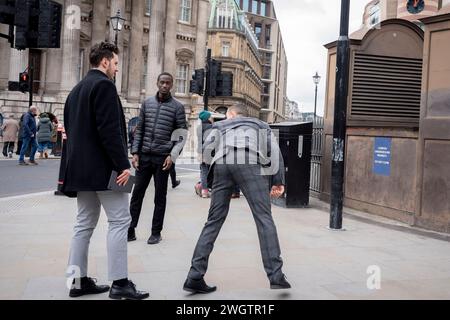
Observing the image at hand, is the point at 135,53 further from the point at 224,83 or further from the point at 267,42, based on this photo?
the point at 267,42

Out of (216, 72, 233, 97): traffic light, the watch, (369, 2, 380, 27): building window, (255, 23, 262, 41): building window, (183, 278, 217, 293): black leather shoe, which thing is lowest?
(183, 278, 217, 293): black leather shoe

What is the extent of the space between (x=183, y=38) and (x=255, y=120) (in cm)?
3974

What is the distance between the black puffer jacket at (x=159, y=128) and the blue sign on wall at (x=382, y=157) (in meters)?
3.75

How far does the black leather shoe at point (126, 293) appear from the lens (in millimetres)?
4086

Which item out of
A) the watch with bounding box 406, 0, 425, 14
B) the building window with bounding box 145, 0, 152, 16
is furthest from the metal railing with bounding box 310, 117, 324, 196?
the building window with bounding box 145, 0, 152, 16

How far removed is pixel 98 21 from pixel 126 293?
33.9 m

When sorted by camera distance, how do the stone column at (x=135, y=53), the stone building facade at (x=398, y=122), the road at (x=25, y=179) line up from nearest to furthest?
the stone building facade at (x=398, y=122) → the road at (x=25, y=179) → the stone column at (x=135, y=53)

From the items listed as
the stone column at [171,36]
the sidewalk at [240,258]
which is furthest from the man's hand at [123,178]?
the stone column at [171,36]

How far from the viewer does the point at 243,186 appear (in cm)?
451

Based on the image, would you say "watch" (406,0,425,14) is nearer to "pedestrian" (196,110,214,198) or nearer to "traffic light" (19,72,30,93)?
"pedestrian" (196,110,214,198)

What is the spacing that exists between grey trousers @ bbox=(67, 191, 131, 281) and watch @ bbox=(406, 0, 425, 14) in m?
17.6

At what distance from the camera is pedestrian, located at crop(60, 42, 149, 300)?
4.00 meters

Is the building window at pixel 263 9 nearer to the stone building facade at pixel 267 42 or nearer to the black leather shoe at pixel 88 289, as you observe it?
the stone building facade at pixel 267 42

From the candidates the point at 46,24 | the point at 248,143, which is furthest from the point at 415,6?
the point at 248,143
